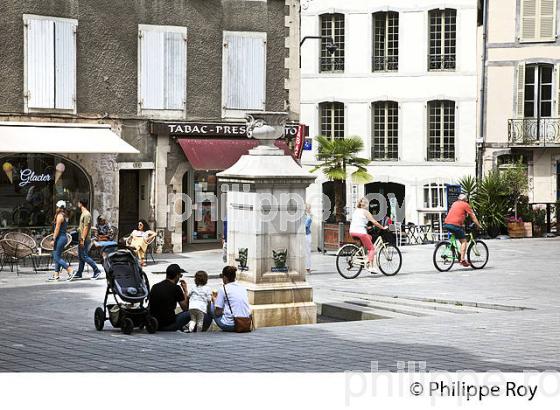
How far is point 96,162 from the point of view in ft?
87.1

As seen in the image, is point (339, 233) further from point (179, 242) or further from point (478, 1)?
point (478, 1)

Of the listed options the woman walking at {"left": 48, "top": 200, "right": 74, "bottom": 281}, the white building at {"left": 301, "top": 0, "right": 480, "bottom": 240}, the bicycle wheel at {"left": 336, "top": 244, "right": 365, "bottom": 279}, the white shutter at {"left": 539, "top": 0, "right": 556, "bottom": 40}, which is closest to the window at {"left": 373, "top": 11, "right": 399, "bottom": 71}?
the white building at {"left": 301, "top": 0, "right": 480, "bottom": 240}

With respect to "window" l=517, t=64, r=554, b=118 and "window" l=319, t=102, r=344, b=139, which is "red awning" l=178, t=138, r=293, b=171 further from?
"window" l=517, t=64, r=554, b=118

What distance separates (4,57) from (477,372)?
17030 mm

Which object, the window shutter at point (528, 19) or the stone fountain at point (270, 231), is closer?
the stone fountain at point (270, 231)

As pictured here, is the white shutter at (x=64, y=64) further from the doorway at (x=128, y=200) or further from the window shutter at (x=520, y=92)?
the window shutter at (x=520, y=92)

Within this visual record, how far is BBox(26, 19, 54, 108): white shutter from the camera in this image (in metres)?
25.7

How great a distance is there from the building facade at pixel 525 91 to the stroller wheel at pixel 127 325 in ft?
80.9

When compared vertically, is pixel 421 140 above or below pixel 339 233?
above

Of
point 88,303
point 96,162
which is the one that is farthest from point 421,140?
point 88,303

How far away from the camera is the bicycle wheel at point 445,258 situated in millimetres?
22281

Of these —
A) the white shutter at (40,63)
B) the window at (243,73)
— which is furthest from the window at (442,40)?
the white shutter at (40,63)

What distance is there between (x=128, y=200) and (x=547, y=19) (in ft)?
50.6

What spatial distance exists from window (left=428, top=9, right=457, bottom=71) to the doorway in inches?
522
